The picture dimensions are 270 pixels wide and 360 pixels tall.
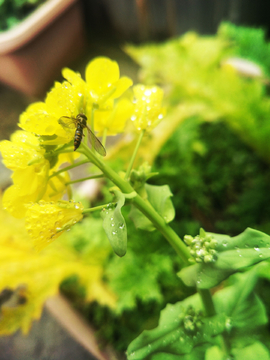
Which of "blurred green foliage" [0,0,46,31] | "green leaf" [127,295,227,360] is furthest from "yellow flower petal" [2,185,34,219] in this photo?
"blurred green foliage" [0,0,46,31]

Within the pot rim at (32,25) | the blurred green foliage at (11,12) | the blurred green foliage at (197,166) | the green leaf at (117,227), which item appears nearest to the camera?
the green leaf at (117,227)

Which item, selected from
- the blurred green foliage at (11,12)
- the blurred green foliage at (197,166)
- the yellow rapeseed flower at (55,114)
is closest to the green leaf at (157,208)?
the yellow rapeseed flower at (55,114)

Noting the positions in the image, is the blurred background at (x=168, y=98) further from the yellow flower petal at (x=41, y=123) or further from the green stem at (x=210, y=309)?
the yellow flower petal at (x=41, y=123)

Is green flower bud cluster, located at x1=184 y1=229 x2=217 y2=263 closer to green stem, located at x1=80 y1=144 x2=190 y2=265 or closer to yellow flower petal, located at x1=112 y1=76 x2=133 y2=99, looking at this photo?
green stem, located at x1=80 y1=144 x2=190 y2=265

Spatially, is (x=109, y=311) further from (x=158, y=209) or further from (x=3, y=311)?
(x=158, y=209)

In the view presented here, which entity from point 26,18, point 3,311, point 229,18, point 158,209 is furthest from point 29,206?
point 229,18
